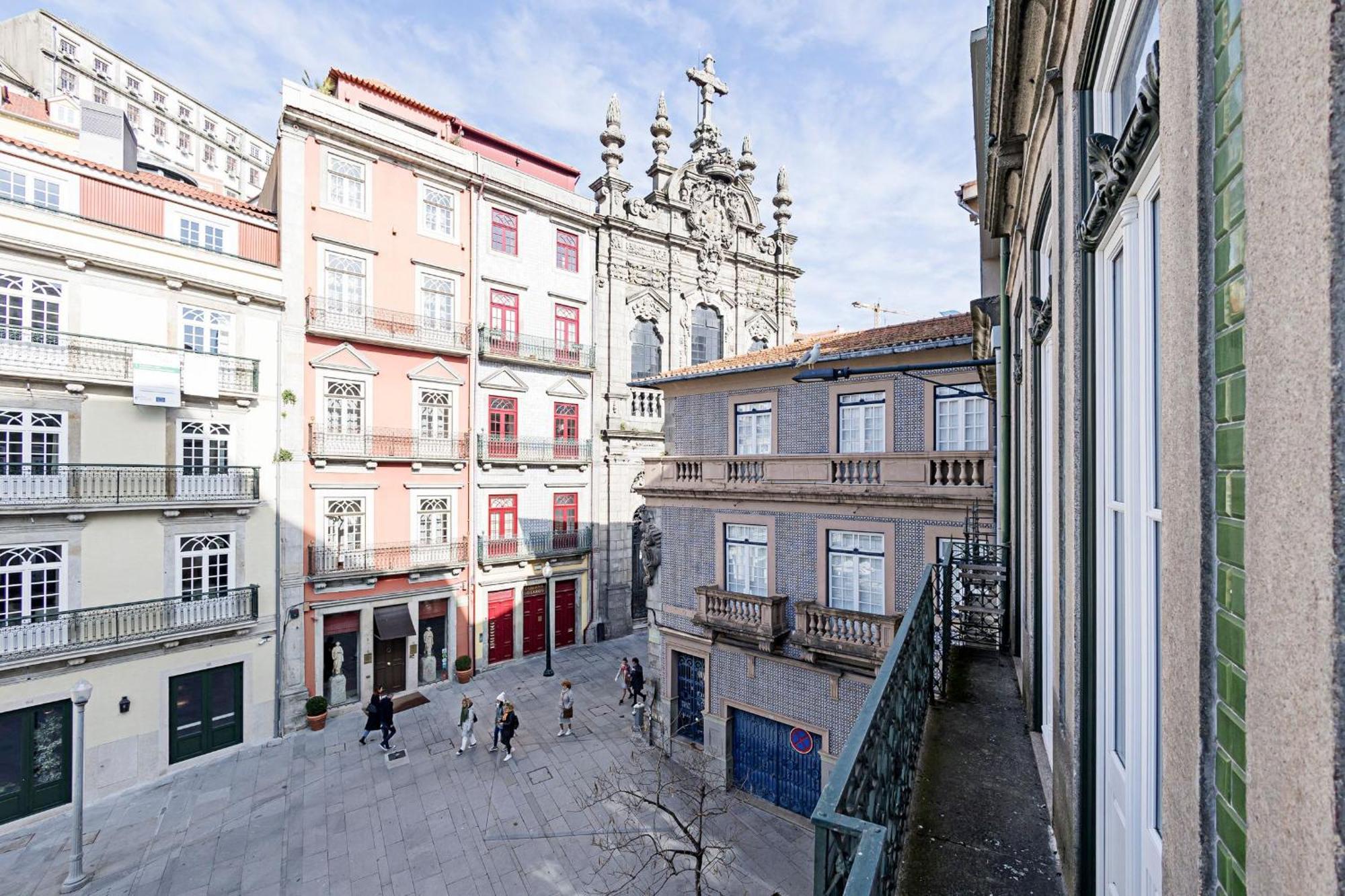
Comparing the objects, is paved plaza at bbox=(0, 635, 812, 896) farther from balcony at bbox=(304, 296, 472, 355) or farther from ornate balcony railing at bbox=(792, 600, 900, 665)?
balcony at bbox=(304, 296, 472, 355)

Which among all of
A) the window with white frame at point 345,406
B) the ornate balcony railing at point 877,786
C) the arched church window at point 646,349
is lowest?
the ornate balcony railing at point 877,786

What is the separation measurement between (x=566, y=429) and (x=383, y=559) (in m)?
8.24

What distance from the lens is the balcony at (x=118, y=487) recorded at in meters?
13.4

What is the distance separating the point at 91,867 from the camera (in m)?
11.3

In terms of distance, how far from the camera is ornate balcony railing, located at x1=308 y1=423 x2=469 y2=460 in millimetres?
18031

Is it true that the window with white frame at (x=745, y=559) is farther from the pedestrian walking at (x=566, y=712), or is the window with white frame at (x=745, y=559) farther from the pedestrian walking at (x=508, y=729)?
the pedestrian walking at (x=508, y=729)

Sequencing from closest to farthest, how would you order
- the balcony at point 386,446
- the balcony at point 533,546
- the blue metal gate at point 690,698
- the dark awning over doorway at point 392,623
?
the blue metal gate at point 690,698, the balcony at point 386,446, the dark awning over doorway at point 392,623, the balcony at point 533,546

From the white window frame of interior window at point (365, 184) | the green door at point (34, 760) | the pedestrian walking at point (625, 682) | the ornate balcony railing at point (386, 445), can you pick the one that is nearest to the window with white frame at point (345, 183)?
the white window frame of interior window at point (365, 184)

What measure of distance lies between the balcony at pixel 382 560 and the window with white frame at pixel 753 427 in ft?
36.4

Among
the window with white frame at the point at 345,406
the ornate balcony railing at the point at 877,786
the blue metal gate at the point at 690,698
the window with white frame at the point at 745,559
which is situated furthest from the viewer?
the window with white frame at the point at 345,406

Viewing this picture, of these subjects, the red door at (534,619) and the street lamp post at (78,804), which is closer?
the street lamp post at (78,804)

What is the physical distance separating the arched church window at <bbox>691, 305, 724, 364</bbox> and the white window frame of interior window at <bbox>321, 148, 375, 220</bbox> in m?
13.5

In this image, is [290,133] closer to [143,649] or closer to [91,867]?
[143,649]

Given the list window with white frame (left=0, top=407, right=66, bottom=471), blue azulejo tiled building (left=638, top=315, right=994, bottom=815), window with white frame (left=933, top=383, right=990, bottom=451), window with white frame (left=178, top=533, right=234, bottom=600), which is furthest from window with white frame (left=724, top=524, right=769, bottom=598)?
window with white frame (left=0, top=407, right=66, bottom=471)
